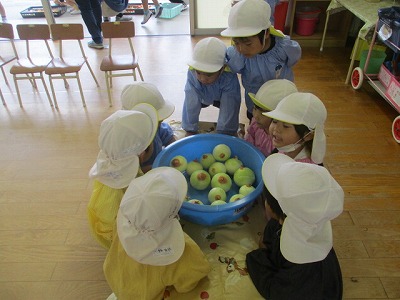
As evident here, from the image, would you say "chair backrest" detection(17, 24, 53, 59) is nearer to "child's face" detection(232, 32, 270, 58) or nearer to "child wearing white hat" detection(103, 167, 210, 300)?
"child's face" detection(232, 32, 270, 58)

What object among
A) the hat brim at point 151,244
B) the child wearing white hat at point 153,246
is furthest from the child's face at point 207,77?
the hat brim at point 151,244

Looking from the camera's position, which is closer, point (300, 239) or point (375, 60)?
point (300, 239)

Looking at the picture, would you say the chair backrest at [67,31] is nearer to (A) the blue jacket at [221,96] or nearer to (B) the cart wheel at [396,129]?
(A) the blue jacket at [221,96]

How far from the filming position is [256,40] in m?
1.45

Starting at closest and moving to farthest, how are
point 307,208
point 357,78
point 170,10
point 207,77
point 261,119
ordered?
point 307,208
point 261,119
point 207,77
point 357,78
point 170,10

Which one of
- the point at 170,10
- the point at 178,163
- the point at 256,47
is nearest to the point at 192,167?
the point at 178,163

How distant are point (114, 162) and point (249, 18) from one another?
2.92 ft

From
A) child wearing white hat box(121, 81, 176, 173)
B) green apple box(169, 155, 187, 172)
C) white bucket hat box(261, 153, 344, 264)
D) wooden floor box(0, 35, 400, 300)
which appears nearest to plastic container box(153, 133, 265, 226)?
green apple box(169, 155, 187, 172)

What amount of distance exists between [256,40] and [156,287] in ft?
3.84

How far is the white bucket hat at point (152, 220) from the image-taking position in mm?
842

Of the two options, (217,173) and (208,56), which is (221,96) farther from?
(217,173)

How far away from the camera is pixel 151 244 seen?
88cm

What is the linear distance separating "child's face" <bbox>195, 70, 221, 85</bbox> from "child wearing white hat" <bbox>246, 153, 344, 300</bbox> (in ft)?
2.14

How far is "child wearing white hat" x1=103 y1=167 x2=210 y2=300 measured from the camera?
85 centimetres
